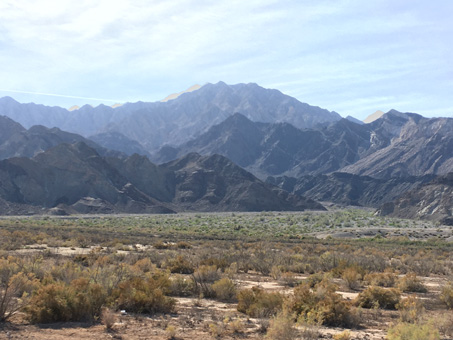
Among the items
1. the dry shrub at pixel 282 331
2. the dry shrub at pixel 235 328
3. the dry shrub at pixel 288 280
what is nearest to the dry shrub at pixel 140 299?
the dry shrub at pixel 235 328

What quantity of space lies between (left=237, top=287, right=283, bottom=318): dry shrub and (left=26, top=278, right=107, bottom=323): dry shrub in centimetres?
386

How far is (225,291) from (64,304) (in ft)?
17.8

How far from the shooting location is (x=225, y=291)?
14266mm

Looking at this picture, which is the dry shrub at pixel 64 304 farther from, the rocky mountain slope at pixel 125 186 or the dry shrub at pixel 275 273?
the rocky mountain slope at pixel 125 186

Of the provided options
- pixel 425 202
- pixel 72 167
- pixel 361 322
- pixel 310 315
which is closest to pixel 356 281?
pixel 361 322

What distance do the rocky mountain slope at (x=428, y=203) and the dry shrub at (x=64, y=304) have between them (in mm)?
87351

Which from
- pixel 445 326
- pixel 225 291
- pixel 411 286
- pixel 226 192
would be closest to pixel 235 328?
pixel 225 291

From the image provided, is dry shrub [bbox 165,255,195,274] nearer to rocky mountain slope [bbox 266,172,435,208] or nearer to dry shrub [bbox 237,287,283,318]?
dry shrub [bbox 237,287,283,318]

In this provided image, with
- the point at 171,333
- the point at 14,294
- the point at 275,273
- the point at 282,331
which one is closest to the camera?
the point at 282,331

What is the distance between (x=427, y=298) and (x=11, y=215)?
9560 centimetres

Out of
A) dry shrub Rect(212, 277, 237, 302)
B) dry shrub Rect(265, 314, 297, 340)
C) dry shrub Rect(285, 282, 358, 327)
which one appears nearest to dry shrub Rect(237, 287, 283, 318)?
dry shrub Rect(285, 282, 358, 327)

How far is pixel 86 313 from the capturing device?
10867 mm

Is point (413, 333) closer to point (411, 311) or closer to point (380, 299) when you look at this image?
point (411, 311)

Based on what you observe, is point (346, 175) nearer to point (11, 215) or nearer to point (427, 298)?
point (11, 215)
